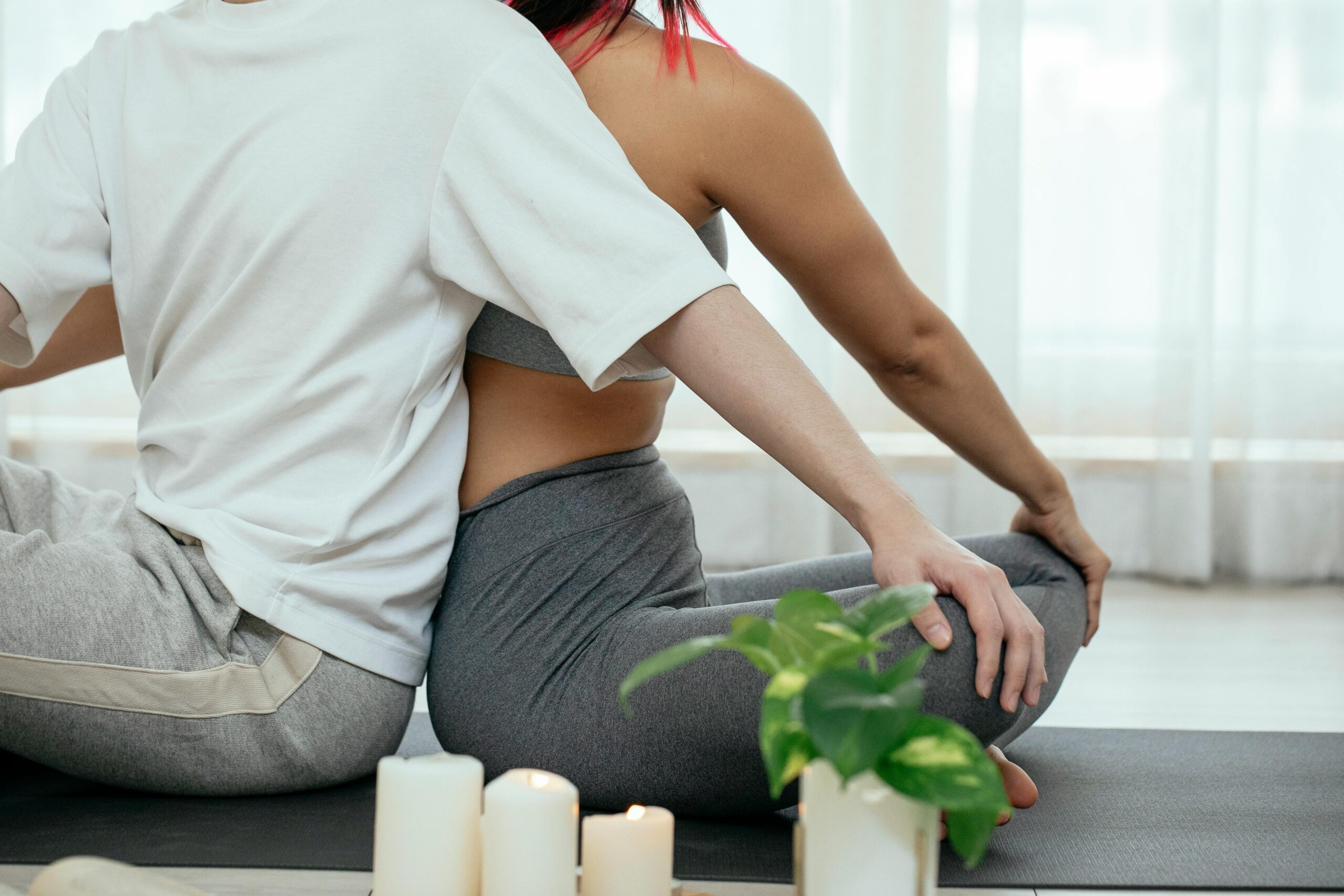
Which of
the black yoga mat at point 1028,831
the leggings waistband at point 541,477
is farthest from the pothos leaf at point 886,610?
the leggings waistband at point 541,477

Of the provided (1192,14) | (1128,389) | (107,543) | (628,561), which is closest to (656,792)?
(628,561)

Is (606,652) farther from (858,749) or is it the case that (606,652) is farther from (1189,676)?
(1189,676)

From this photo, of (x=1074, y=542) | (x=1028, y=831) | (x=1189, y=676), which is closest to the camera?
(x=1028, y=831)

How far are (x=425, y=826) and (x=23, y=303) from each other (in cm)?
63

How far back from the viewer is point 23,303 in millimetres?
1016

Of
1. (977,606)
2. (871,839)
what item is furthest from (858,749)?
(977,606)

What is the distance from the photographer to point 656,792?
1.04 metres

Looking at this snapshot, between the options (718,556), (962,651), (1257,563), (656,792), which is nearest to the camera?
(962,651)

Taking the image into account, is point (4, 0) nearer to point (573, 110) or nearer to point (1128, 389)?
point (573, 110)

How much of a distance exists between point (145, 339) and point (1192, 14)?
2.50 meters

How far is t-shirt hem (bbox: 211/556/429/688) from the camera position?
39.2 inches

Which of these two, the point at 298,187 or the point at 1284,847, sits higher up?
the point at 298,187

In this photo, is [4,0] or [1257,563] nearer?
[1257,563]

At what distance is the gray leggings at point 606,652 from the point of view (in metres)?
0.96
